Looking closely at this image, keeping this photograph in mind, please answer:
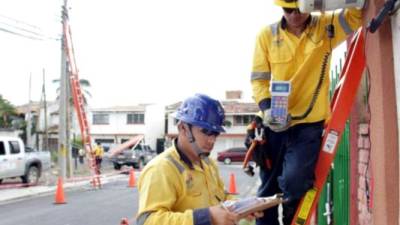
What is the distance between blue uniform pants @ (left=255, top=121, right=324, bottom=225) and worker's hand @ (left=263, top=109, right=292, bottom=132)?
5.0 inches

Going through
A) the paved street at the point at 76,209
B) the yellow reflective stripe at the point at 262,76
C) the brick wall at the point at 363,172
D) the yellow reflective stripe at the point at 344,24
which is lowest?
the paved street at the point at 76,209

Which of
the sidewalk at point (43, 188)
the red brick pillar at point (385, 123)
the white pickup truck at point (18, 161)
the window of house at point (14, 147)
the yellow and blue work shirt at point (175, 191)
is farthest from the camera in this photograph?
the window of house at point (14, 147)

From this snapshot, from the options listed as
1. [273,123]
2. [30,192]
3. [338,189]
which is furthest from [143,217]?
[30,192]

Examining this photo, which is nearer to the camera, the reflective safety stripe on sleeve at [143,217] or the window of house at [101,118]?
the reflective safety stripe on sleeve at [143,217]

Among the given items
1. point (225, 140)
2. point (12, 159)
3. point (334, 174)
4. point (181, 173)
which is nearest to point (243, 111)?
point (225, 140)

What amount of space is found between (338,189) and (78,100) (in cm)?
1714

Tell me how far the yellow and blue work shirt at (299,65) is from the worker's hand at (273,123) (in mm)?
84

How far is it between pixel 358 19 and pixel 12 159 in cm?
1834

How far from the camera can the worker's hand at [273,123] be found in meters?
3.21

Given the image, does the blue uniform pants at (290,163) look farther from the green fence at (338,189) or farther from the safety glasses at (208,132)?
the green fence at (338,189)

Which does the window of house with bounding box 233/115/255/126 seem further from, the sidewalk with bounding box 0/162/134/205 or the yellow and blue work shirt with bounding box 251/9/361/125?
the yellow and blue work shirt with bounding box 251/9/361/125

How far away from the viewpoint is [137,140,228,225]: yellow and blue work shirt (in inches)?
94.7

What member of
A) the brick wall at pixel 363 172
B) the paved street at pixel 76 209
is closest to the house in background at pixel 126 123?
the paved street at pixel 76 209

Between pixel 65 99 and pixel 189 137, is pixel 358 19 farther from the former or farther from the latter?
pixel 65 99
